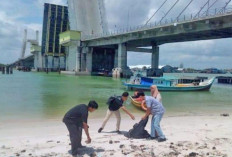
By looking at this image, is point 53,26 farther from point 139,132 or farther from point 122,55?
point 139,132

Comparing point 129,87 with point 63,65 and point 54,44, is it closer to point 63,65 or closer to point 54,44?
point 54,44

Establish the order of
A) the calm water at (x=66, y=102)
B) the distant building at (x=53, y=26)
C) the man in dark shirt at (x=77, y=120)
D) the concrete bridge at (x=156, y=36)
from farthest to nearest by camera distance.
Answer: the distant building at (x=53, y=26) < the concrete bridge at (x=156, y=36) < the calm water at (x=66, y=102) < the man in dark shirt at (x=77, y=120)

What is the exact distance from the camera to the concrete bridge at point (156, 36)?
141 ft

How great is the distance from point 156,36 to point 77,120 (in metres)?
50.8

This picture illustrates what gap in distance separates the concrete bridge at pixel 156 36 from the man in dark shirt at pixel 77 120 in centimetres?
3767

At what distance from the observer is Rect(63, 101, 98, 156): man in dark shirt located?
253 inches

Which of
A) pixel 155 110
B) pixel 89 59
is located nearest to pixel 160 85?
pixel 155 110

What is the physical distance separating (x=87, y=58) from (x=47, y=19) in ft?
60.9

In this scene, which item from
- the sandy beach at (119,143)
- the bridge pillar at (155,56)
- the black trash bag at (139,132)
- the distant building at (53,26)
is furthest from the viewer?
the distant building at (53,26)

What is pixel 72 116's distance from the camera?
6.48 metres

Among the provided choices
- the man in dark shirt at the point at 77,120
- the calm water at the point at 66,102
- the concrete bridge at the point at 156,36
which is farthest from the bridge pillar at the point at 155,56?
the man in dark shirt at the point at 77,120

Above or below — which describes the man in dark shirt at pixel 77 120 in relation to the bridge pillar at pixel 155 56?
below

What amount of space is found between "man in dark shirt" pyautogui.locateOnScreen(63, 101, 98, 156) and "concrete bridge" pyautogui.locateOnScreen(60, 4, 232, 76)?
124 ft

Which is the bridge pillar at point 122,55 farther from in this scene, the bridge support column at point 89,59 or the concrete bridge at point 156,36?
the bridge support column at point 89,59
